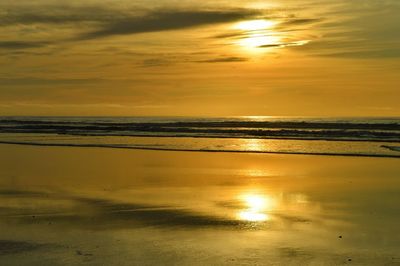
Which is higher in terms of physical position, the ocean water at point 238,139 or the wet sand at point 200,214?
the ocean water at point 238,139

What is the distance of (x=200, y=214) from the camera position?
38.9ft

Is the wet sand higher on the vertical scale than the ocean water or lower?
lower

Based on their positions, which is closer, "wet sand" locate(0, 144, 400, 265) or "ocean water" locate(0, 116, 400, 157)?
"wet sand" locate(0, 144, 400, 265)

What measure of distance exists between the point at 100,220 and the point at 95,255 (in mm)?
2518

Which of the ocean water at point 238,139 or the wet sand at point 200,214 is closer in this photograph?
the wet sand at point 200,214

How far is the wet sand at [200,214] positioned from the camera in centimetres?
884

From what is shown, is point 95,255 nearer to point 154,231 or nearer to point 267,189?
point 154,231

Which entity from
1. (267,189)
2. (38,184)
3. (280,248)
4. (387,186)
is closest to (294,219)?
(280,248)

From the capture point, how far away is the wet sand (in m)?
8.84

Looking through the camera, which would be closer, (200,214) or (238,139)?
(200,214)

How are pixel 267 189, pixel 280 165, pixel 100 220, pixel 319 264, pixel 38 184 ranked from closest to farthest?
pixel 319 264 < pixel 100 220 < pixel 267 189 < pixel 38 184 < pixel 280 165

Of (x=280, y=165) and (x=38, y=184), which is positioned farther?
(x=280, y=165)

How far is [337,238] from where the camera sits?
9844 mm

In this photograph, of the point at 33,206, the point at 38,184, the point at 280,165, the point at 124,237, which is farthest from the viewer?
the point at 280,165
